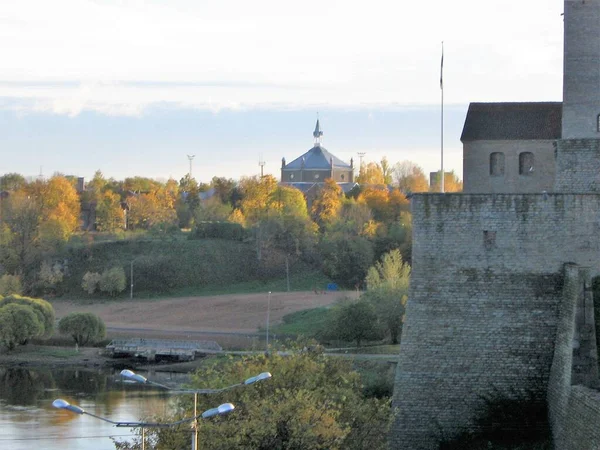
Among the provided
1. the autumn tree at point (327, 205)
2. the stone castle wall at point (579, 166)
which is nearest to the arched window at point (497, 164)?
the stone castle wall at point (579, 166)

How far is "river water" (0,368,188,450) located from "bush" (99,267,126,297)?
23.6 meters

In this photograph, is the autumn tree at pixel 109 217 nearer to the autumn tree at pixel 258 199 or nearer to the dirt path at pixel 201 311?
the autumn tree at pixel 258 199

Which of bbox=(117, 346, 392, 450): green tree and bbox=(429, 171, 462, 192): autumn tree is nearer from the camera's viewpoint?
bbox=(117, 346, 392, 450): green tree

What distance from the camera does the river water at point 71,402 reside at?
1470 inches

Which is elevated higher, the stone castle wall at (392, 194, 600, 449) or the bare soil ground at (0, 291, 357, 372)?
the stone castle wall at (392, 194, 600, 449)

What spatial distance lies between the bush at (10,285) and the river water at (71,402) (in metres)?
22.4

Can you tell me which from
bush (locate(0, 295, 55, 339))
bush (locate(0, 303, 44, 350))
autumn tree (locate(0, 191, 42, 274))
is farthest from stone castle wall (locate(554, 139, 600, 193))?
autumn tree (locate(0, 191, 42, 274))

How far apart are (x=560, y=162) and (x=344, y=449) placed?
6.64 metres

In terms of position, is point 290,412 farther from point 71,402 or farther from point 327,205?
point 327,205

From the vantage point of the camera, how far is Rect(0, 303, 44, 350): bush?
2435 inches

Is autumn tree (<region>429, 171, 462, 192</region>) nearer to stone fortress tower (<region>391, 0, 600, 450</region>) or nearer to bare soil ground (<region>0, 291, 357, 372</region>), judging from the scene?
bare soil ground (<region>0, 291, 357, 372</region>)

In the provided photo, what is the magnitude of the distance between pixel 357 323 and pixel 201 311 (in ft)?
61.2

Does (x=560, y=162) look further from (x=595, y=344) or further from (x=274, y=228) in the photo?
(x=274, y=228)

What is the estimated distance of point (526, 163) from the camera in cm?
2541
